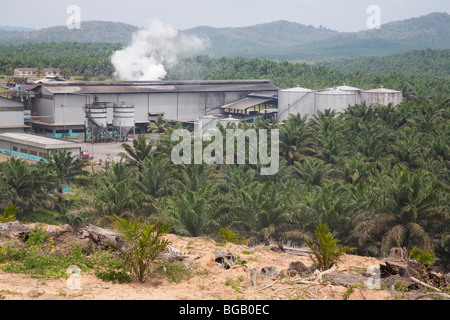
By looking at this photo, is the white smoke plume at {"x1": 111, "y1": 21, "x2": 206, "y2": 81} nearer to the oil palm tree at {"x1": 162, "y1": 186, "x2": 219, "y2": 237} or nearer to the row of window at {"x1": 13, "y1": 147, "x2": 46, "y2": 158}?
the row of window at {"x1": 13, "y1": 147, "x2": 46, "y2": 158}

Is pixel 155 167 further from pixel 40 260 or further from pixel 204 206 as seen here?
pixel 40 260

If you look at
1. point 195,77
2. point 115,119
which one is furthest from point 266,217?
point 195,77

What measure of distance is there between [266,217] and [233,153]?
14.3 metres

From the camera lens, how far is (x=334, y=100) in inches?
2881

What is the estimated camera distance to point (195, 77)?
12962 centimetres

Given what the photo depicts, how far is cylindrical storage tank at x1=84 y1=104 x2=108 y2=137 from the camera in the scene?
6856 cm

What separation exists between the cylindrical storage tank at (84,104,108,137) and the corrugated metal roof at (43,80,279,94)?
5.32 meters

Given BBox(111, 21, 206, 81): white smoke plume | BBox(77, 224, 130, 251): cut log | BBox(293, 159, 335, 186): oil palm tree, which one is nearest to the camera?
BBox(77, 224, 130, 251): cut log

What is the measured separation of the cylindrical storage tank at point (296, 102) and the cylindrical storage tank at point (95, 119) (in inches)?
764

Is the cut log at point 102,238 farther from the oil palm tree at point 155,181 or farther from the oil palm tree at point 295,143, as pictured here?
the oil palm tree at point 295,143

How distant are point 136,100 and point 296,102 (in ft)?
60.6

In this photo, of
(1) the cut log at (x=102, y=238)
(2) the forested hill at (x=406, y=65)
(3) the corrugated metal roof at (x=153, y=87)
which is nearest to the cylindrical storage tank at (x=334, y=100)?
(3) the corrugated metal roof at (x=153, y=87)

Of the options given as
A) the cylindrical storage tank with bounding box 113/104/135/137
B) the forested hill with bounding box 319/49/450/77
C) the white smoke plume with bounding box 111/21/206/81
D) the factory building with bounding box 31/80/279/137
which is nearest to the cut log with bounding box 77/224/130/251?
the factory building with bounding box 31/80/279/137

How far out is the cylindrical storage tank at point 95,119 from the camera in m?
68.6
